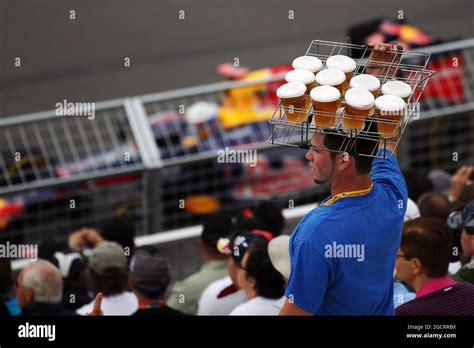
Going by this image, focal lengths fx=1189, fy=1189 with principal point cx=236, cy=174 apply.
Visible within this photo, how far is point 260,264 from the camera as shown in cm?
586

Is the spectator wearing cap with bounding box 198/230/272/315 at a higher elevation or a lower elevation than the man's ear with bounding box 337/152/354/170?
lower

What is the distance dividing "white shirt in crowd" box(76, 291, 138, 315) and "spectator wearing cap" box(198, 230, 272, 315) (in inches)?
14.5

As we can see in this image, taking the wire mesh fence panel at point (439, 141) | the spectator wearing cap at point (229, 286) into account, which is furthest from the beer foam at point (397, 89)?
the wire mesh fence panel at point (439, 141)

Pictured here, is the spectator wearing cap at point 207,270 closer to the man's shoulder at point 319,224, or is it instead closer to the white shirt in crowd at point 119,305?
the white shirt in crowd at point 119,305

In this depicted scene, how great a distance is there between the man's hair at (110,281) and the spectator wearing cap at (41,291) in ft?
0.75

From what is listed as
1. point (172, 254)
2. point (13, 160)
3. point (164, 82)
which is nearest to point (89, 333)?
point (172, 254)

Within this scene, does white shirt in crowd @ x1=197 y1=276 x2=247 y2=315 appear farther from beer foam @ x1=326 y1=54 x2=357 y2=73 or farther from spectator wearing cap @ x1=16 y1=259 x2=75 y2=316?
beer foam @ x1=326 y1=54 x2=357 y2=73

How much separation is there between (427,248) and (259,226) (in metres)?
1.61

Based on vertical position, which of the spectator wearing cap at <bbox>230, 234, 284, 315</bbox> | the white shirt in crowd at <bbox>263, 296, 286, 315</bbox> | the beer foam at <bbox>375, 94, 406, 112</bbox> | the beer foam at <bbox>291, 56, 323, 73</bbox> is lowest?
the white shirt in crowd at <bbox>263, 296, 286, 315</bbox>

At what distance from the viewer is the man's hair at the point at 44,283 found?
246 inches

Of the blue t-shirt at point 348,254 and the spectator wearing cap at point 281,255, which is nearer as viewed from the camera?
the blue t-shirt at point 348,254

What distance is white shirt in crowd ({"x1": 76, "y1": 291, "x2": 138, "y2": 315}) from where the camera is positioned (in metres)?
6.42

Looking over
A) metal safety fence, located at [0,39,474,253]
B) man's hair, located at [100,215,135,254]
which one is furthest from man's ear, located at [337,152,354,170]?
metal safety fence, located at [0,39,474,253]

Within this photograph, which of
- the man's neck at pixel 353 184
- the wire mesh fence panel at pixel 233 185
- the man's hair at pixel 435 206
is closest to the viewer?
the man's neck at pixel 353 184
